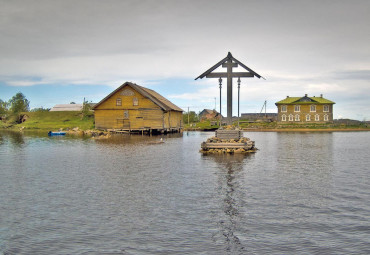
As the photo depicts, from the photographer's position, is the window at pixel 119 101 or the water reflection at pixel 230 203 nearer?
the water reflection at pixel 230 203

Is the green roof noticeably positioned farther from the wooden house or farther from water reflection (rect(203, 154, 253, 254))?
water reflection (rect(203, 154, 253, 254))

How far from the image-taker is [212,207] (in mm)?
13500

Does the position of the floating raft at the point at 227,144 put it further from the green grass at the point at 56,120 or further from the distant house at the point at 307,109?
the distant house at the point at 307,109

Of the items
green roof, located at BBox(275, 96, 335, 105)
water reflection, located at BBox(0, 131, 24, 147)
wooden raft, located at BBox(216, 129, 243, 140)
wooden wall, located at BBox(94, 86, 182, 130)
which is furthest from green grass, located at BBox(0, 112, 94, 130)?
wooden raft, located at BBox(216, 129, 243, 140)

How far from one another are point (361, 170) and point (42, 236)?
20311mm

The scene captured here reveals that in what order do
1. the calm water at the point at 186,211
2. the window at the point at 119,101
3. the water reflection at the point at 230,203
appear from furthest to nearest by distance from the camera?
the window at the point at 119,101 < the water reflection at the point at 230,203 < the calm water at the point at 186,211

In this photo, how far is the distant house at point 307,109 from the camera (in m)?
93.0

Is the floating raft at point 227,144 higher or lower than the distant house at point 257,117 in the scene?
lower

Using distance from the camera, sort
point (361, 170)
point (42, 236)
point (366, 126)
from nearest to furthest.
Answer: point (42, 236) → point (361, 170) → point (366, 126)

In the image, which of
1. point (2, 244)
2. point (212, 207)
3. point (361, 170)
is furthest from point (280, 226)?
point (361, 170)

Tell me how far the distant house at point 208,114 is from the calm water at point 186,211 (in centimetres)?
10597

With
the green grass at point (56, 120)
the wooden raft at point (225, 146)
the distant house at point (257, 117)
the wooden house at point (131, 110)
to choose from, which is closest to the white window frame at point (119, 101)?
the wooden house at point (131, 110)

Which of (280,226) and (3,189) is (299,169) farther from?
(3,189)

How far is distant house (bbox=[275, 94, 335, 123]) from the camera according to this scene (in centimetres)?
9300
